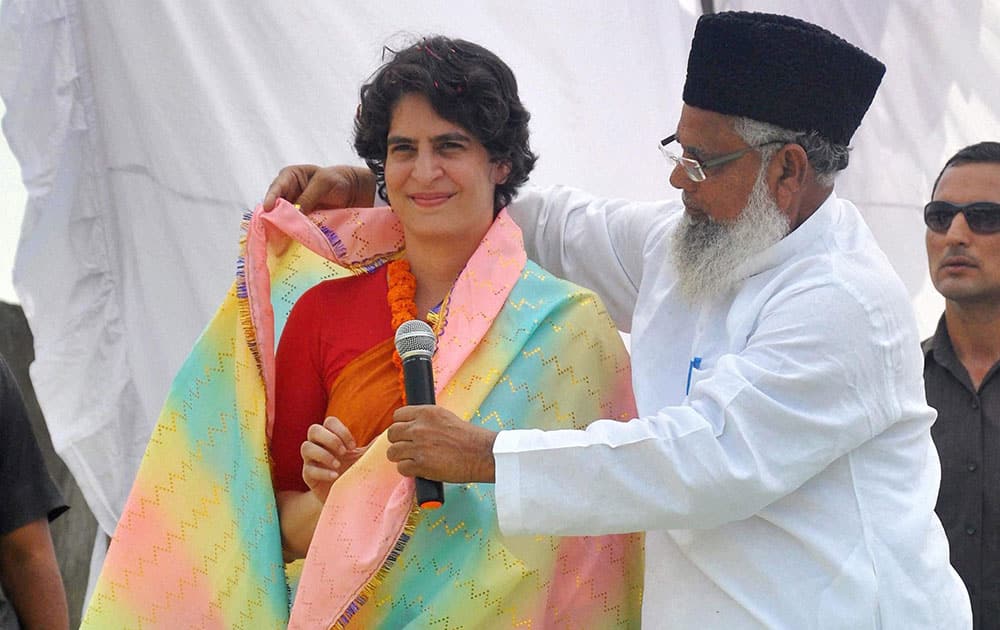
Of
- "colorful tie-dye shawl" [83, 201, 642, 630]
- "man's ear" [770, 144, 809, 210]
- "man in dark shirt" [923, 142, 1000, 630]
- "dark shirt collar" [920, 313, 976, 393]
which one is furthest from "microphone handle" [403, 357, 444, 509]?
"dark shirt collar" [920, 313, 976, 393]

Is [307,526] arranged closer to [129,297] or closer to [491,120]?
[491,120]

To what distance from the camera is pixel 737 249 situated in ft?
8.97

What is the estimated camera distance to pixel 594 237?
3.19m

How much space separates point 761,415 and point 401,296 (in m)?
0.80

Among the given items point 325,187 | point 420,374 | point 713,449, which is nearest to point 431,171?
point 325,187

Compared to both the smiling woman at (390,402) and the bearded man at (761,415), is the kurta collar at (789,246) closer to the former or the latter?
the bearded man at (761,415)

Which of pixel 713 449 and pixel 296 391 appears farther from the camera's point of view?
pixel 296 391

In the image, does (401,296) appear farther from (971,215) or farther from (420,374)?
(971,215)

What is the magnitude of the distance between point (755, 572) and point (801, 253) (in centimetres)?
56

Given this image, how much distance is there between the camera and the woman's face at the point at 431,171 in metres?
2.93

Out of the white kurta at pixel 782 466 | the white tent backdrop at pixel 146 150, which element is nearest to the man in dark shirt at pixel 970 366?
the white kurta at pixel 782 466

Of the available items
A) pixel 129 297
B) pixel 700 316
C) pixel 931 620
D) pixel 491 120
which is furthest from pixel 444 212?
pixel 129 297

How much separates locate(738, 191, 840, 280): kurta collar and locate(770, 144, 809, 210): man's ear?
56 millimetres

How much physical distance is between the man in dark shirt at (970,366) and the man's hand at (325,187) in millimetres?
1590
